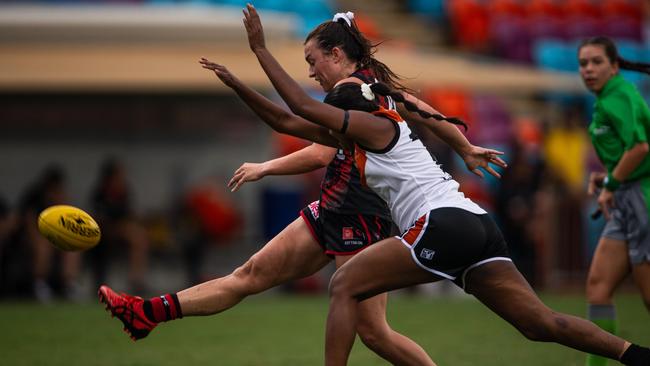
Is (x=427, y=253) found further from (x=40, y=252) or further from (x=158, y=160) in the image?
(x=158, y=160)

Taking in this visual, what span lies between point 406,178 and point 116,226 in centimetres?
1095

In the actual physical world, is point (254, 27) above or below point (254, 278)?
above

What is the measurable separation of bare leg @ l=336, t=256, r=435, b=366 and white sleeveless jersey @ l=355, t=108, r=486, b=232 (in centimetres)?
89

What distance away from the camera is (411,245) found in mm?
6156

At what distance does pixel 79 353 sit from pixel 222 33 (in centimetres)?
814

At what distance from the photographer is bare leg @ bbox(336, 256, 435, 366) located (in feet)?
22.9

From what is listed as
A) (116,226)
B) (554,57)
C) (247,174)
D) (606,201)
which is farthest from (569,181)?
(247,174)

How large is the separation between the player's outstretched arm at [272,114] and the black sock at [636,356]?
2016 mm

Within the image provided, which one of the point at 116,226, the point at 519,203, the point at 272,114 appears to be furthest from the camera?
the point at 519,203

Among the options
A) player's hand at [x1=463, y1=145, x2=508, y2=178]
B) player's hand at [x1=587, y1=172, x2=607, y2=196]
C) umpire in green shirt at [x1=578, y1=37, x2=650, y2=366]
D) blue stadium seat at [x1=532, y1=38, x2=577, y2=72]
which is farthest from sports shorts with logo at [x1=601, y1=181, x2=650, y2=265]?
blue stadium seat at [x1=532, y1=38, x2=577, y2=72]

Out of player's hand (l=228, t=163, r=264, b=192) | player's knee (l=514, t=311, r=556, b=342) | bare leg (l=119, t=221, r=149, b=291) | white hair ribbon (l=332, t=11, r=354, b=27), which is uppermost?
white hair ribbon (l=332, t=11, r=354, b=27)

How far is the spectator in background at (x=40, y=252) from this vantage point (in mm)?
15953

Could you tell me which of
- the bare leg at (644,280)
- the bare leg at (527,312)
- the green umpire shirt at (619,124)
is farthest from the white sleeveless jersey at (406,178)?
the bare leg at (644,280)

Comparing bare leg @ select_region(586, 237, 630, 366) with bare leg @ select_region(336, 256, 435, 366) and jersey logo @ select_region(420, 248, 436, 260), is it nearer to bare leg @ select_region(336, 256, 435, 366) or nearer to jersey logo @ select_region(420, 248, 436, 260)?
bare leg @ select_region(336, 256, 435, 366)
